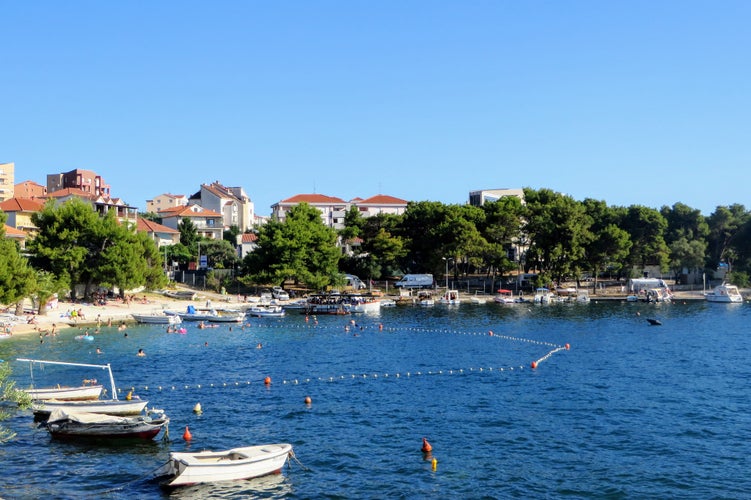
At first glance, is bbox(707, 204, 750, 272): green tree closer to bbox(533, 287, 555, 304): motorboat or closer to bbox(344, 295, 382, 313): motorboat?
bbox(533, 287, 555, 304): motorboat

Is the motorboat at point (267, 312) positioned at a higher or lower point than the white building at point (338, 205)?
lower

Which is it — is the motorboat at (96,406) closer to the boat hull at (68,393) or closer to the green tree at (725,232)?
the boat hull at (68,393)

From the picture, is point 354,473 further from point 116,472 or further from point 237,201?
point 237,201

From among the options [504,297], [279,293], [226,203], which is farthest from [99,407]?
[226,203]

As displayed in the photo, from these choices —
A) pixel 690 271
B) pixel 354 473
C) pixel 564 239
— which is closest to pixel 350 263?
pixel 564 239

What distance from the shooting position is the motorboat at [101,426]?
3578 cm

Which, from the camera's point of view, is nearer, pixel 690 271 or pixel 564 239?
pixel 564 239

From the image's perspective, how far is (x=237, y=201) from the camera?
181 m

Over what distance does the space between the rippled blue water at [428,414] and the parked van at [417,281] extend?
170ft

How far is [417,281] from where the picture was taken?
132 meters

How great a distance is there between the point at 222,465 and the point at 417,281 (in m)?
103

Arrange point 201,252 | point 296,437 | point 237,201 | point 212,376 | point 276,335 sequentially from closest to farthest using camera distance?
point 296,437
point 212,376
point 276,335
point 201,252
point 237,201

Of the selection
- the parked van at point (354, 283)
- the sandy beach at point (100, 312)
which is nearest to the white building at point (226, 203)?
the parked van at point (354, 283)

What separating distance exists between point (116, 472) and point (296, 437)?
9357 millimetres
